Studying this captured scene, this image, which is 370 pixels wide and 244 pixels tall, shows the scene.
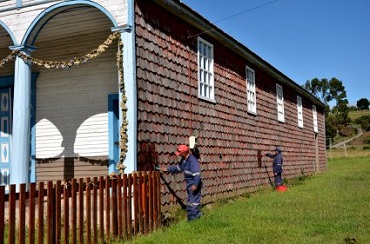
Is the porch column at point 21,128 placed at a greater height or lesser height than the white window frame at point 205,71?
lesser

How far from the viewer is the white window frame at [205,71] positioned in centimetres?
1064

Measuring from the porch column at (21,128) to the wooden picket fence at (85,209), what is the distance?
1.55m

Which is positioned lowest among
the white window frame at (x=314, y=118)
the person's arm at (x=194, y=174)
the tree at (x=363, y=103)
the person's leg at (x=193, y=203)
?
the person's leg at (x=193, y=203)

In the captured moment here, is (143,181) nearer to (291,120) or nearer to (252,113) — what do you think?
(252,113)

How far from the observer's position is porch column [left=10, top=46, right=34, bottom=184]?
25.5ft

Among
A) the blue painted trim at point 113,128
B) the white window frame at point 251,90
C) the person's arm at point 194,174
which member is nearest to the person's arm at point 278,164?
the white window frame at point 251,90

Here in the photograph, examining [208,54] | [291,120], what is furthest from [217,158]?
[291,120]

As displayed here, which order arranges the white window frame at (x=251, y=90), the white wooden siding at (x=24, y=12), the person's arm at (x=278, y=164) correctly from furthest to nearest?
1. the white window frame at (x=251, y=90)
2. the person's arm at (x=278, y=164)
3. the white wooden siding at (x=24, y=12)

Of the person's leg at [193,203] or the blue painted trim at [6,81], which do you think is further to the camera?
the blue painted trim at [6,81]

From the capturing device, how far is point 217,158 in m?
11.1

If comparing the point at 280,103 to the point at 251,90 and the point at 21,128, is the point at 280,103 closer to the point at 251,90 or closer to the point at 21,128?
the point at 251,90

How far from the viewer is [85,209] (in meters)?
6.05

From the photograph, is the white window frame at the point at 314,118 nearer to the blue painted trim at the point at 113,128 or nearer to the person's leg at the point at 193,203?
the blue painted trim at the point at 113,128

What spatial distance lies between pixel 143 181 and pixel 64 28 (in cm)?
441
